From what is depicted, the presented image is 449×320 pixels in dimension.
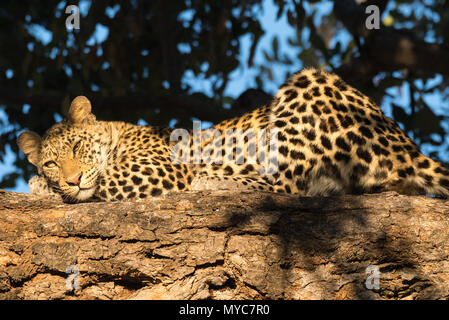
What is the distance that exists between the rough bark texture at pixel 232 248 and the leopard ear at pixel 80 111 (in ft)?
7.50

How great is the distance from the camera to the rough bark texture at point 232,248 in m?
4.92

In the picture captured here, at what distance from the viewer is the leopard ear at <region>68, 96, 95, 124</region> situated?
736 centimetres

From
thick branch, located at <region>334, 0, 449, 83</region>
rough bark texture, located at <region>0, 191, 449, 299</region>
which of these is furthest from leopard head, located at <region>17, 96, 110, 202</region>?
thick branch, located at <region>334, 0, 449, 83</region>

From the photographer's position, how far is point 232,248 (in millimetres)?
5043

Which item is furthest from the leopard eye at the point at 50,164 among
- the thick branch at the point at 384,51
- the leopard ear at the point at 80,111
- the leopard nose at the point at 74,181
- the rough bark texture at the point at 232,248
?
the thick branch at the point at 384,51

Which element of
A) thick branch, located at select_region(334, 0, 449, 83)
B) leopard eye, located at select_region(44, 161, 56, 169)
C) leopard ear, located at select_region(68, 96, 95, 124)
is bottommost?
leopard eye, located at select_region(44, 161, 56, 169)

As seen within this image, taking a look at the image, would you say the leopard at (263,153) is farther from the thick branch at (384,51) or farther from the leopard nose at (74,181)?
the thick branch at (384,51)

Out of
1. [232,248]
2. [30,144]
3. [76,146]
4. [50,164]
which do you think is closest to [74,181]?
[50,164]

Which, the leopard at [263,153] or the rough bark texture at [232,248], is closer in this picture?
the rough bark texture at [232,248]

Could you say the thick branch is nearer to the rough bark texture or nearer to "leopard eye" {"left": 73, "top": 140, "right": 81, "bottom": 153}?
the rough bark texture

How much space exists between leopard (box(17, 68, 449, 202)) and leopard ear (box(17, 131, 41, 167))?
0.04 ft

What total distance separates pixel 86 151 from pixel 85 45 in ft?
10.5

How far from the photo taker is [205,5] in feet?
36.5
